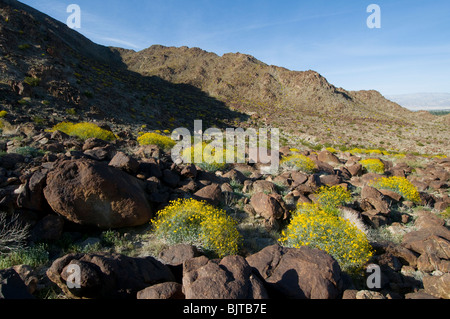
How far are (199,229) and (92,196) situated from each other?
87.2 inches

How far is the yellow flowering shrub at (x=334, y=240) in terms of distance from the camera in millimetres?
4289

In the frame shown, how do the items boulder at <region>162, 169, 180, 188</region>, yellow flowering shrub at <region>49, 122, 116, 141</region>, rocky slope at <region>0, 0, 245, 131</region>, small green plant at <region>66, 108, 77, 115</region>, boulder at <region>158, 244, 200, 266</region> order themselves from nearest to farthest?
boulder at <region>158, 244, 200, 266</region> → boulder at <region>162, 169, 180, 188</region> → yellow flowering shrub at <region>49, 122, 116, 141</region> → rocky slope at <region>0, 0, 245, 131</region> → small green plant at <region>66, 108, 77, 115</region>

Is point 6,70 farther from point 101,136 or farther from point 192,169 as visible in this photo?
point 192,169

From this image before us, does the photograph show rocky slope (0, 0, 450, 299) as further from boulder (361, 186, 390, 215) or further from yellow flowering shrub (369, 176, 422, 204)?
yellow flowering shrub (369, 176, 422, 204)

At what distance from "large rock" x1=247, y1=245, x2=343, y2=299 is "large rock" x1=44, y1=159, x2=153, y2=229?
115 inches

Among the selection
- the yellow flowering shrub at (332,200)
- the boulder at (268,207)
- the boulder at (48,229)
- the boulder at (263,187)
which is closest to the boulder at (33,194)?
the boulder at (48,229)

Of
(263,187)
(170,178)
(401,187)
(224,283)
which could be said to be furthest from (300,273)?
(401,187)

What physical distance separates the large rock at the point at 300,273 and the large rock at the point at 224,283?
1.65ft

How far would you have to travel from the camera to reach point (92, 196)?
15.8ft

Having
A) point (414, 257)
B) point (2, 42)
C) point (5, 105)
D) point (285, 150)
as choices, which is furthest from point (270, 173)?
point (2, 42)

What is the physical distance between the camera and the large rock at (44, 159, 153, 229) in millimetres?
A: 4684

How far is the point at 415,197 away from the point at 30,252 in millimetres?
10418

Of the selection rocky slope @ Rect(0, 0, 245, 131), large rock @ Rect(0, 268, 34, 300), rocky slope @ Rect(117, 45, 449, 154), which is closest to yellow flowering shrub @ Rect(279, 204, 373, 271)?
large rock @ Rect(0, 268, 34, 300)

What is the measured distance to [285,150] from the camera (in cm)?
1712
